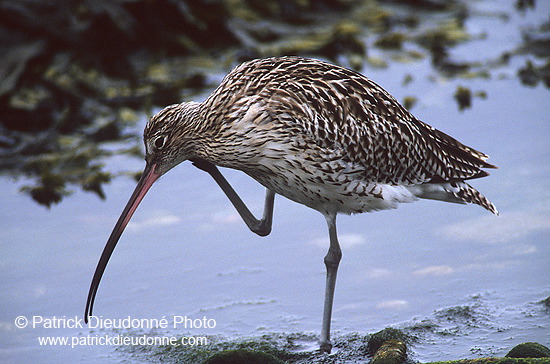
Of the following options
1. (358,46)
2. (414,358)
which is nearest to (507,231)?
(414,358)

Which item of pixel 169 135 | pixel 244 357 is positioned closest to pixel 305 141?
pixel 169 135

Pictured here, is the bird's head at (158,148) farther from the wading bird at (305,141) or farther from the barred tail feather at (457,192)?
the barred tail feather at (457,192)

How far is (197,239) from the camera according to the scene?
7332 mm

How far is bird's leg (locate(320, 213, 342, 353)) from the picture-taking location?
5.89m

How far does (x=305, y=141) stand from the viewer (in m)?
5.77

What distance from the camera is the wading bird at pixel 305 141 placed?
5.75 m

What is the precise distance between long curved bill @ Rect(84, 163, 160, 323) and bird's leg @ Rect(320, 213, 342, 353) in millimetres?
1252

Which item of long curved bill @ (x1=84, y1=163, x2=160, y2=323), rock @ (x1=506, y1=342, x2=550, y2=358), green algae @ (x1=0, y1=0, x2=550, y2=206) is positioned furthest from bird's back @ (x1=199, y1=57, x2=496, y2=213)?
green algae @ (x1=0, y1=0, x2=550, y2=206)

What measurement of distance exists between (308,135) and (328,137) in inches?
6.0

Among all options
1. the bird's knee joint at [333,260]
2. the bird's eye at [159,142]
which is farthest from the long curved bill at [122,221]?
the bird's knee joint at [333,260]

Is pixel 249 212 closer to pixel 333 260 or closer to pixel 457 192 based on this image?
pixel 333 260

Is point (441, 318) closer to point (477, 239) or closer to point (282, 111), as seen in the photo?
point (477, 239)

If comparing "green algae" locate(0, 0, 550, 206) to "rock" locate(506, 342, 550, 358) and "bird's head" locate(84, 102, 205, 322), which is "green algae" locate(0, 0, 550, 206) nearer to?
"bird's head" locate(84, 102, 205, 322)

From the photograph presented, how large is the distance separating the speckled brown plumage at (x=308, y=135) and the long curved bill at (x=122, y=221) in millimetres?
177
